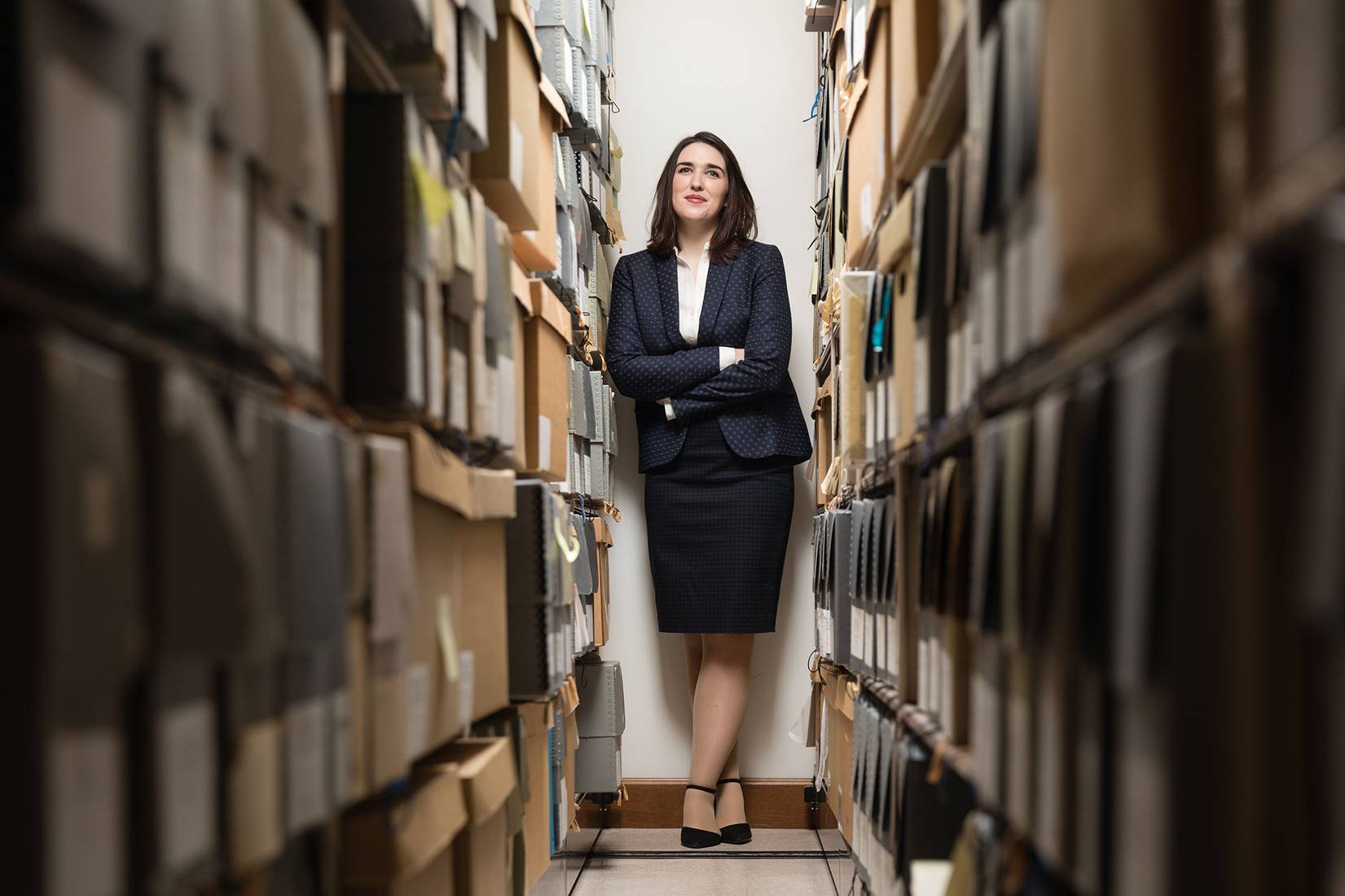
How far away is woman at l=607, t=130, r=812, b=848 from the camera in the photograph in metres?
2.90

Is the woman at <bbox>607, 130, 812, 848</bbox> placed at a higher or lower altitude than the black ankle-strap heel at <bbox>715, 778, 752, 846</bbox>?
higher

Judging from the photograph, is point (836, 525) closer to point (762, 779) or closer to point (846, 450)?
point (846, 450)

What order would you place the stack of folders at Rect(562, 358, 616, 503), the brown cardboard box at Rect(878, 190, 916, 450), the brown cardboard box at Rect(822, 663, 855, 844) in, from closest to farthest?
the brown cardboard box at Rect(878, 190, 916, 450)
the brown cardboard box at Rect(822, 663, 855, 844)
the stack of folders at Rect(562, 358, 616, 503)

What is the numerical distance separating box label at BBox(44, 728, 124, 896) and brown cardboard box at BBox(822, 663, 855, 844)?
1.45 m

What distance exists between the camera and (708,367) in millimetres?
2898

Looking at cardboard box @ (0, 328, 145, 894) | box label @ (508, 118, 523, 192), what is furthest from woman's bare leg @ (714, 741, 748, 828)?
cardboard box @ (0, 328, 145, 894)

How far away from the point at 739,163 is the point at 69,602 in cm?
304

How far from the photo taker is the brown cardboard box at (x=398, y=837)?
3.00ft

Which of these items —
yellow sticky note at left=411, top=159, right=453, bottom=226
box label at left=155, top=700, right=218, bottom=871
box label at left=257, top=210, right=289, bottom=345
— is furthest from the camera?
yellow sticky note at left=411, top=159, right=453, bottom=226

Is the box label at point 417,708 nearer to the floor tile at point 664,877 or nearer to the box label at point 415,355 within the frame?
the box label at point 415,355

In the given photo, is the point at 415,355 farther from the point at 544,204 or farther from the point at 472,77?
the point at 544,204

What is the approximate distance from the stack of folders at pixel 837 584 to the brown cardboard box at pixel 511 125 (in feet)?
2.68

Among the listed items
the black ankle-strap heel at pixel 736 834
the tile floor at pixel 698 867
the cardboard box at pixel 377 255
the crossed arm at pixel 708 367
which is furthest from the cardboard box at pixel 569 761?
the cardboard box at pixel 377 255

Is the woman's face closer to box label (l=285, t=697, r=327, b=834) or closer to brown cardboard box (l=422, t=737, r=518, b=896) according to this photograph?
brown cardboard box (l=422, t=737, r=518, b=896)
